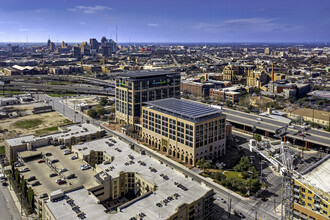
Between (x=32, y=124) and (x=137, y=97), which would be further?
(x=32, y=124)

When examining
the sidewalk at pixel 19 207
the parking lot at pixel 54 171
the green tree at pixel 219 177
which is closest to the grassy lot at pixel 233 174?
the green tree at pixel 219 177

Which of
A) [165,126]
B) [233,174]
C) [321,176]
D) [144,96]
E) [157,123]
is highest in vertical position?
[144,96]

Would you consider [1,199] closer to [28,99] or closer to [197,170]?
[197,170]

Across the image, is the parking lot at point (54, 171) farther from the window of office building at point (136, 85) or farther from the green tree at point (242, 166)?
the window of office building at point (136, 85)

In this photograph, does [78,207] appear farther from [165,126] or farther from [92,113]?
[92,113]

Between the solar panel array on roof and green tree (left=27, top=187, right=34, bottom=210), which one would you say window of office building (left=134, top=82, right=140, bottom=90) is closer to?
the solar panel array on roof

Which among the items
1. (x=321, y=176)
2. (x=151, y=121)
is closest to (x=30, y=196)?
(x=151, y=121)

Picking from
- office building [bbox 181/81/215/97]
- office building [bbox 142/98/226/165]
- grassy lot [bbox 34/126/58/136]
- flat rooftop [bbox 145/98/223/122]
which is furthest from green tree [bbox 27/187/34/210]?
office building [bbox 181/81/215/97]
